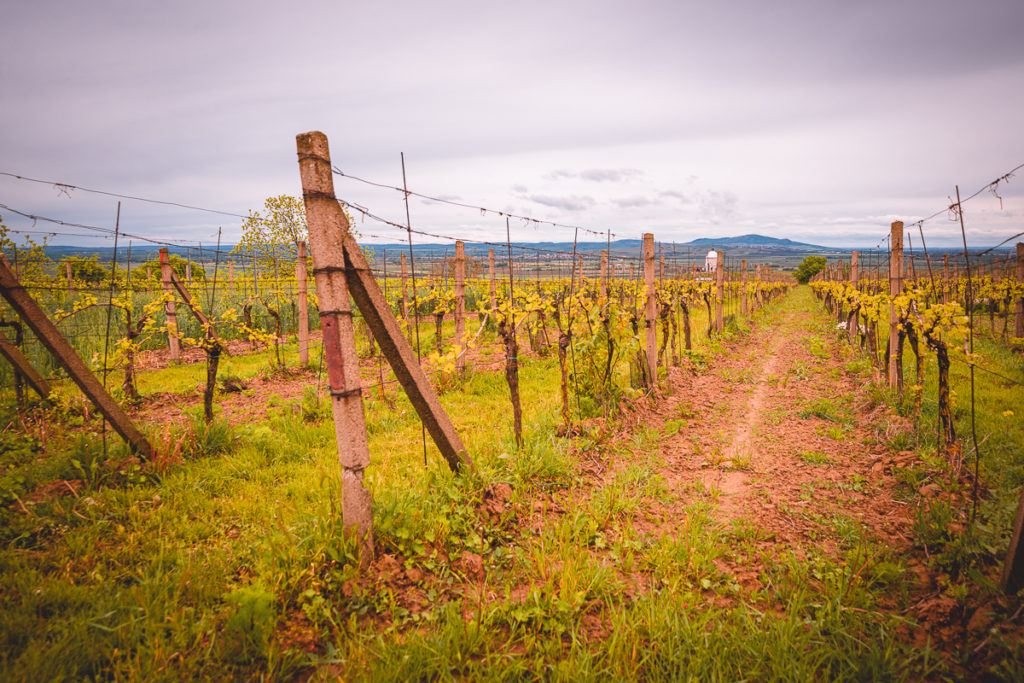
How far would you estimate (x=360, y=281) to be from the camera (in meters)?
2.60

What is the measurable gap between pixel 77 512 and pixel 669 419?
639 cm

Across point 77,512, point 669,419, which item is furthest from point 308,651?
point 669,419

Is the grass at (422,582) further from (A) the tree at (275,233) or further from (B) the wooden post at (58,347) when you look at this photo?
(A) the tree at (275,233)

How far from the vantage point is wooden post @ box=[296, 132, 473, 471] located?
2.42 m

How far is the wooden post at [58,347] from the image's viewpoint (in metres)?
3.48

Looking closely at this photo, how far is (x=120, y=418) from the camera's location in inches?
157

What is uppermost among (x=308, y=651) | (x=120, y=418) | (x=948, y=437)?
(x=120, y=418)

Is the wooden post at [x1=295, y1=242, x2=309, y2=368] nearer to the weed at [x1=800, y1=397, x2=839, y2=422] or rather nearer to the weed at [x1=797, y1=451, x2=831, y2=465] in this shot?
the weed at [x1=797, y1=451, x2=831, y2=465]

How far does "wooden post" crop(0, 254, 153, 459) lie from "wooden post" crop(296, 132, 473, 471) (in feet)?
9.50

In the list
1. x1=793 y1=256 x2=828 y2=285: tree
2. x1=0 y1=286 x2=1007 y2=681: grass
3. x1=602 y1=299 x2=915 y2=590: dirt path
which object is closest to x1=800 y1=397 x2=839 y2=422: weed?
x1=602 y1=299 x2=915 y2=590: dirt path

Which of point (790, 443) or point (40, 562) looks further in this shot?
point (790, 443)

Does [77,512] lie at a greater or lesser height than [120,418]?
lesser

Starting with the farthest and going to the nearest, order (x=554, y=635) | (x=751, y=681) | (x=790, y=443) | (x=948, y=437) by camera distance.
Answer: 1. (x=790, y=443)
2. (x=948, y=437)
3. (x=554, y=635)
4. (x=751, y=681)

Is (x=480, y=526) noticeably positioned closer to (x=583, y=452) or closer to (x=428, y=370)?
(x=583, y=452)
